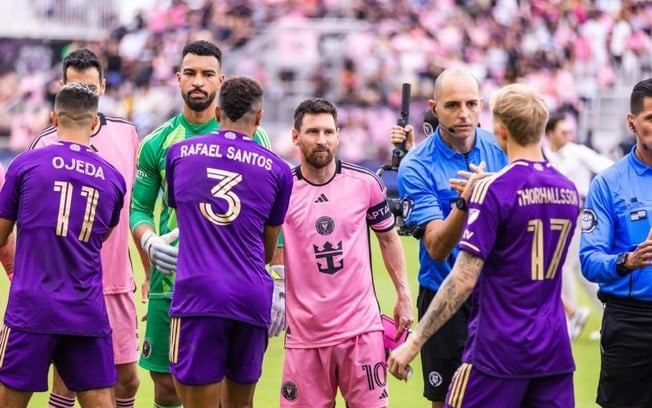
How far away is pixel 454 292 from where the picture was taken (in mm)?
6023

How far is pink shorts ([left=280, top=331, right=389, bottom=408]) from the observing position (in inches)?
295

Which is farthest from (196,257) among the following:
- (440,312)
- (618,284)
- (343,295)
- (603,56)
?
(603,56)

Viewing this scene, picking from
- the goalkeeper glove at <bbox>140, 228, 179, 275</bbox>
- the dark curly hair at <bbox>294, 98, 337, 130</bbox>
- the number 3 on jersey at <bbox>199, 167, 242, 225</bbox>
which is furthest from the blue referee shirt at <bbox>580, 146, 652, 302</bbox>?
the goalkeeper glove at <bbox>140, 228, 179, 275</bbox>

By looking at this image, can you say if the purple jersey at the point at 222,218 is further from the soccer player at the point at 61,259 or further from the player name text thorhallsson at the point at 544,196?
the player name text thorhallsson at the point at 544,196

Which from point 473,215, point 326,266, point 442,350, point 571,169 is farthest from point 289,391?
point 571,169

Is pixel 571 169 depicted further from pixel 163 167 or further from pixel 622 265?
pixel 622 265

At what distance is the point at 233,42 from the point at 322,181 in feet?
73.4

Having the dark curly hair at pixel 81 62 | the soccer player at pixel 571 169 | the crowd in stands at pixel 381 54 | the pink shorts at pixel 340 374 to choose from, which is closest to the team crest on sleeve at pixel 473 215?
the pink shorts at pixel 340 374

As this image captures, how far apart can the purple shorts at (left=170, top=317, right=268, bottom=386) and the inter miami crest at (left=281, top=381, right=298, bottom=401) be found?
39cm

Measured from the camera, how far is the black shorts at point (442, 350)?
7.69 metres

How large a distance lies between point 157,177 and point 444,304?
2.85 meters

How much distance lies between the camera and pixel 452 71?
7695mm

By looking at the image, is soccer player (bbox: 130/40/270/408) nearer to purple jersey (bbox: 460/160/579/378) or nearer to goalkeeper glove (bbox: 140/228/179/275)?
goalkeeper glove (bbox: 140/228/179/275)

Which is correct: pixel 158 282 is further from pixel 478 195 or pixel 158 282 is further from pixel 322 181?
pixel 478 195
